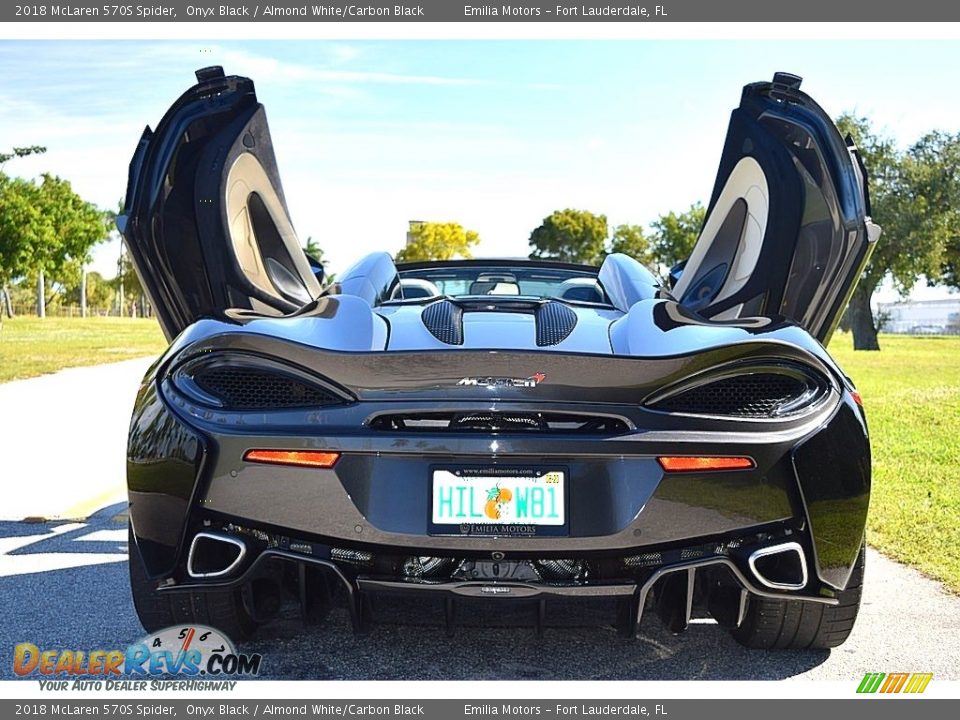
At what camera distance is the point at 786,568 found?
285cm

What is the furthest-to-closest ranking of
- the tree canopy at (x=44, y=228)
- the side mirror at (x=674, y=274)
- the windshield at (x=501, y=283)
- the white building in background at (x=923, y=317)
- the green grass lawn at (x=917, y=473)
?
the white building in background at (x=923, y=317) < the tree canopy at (x=44, y=228) < the green grass lawn at (x=917, y=473) < the side mirror at (x=674, y=274) < the windshield at (x=501, y=283)

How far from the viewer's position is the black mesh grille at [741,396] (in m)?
2.82

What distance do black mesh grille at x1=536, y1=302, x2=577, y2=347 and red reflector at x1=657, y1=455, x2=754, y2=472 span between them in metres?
0.56

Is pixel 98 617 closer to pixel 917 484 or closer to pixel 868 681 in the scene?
pixel 868 681

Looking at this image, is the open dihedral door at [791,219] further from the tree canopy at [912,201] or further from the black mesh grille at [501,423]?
the tree canopy at [912,201]

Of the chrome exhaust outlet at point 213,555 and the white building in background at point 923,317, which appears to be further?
the white building in background at point 923,317

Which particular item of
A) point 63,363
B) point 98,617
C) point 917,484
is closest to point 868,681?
point 98,617

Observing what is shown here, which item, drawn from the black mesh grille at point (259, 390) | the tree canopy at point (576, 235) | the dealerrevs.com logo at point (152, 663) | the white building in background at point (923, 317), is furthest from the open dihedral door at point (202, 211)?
the tree canopy at point (576, 235)

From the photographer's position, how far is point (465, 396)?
276cm

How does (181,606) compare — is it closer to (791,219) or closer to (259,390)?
(259,390)

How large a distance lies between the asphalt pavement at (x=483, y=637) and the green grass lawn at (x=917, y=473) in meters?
0.40

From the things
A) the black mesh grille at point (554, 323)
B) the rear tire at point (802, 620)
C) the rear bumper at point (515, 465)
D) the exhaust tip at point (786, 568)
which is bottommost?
the rear tire at point (802, 620)

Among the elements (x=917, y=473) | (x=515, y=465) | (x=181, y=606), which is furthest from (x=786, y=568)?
(x=917, y=473)

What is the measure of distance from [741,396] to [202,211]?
225 centimetres
